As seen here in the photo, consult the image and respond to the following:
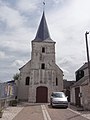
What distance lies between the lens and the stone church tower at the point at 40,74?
39375mm

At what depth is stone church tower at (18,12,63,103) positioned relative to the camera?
3938cm

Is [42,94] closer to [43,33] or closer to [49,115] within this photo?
[43,33]

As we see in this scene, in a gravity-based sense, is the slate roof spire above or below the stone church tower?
above

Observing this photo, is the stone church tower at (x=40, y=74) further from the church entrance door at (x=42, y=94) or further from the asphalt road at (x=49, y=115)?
the asphalt road at (x=49, y=115)

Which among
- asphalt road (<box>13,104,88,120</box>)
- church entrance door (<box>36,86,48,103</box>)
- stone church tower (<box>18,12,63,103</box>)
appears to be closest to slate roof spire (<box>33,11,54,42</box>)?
stone church tower (<box>18,12,63,103</box>)

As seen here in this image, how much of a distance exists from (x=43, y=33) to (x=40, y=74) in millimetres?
9309

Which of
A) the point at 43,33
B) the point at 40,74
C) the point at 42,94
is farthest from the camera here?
the point at 43,33

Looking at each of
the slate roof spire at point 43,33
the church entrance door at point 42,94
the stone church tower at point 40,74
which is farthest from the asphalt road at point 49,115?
the slate roof spire at point 43,33

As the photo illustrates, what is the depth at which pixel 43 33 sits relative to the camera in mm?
43812

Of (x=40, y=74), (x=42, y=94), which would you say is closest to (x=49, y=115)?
(x=42, y=94)

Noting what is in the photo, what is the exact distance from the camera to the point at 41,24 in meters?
45.3

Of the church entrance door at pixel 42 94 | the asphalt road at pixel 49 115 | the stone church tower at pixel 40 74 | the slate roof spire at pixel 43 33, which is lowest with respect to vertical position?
the asphalt road at pixel 49 115

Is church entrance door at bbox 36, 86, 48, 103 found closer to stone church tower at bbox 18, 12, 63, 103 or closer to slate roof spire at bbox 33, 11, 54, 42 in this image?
stone church tower at bbox 18, 12, 63, 103

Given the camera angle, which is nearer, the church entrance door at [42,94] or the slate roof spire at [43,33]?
the church entrance door at [42,94]
